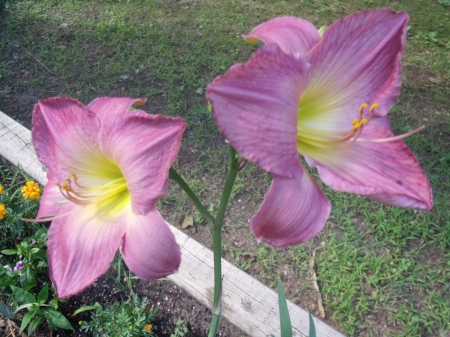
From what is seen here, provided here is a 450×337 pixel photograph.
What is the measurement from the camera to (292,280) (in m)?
2.04

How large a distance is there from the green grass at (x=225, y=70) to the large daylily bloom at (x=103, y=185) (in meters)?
1.32

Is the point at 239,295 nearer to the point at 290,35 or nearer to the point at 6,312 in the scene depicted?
the point at 6,312

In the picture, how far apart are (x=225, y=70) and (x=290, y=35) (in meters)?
2.42

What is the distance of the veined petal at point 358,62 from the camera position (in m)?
0.70

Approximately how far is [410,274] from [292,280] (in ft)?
2.15

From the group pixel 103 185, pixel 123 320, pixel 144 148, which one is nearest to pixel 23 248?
pixel 123 320

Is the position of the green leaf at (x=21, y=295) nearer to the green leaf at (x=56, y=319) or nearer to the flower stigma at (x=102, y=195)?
the green leaf at (x=56, y=319)

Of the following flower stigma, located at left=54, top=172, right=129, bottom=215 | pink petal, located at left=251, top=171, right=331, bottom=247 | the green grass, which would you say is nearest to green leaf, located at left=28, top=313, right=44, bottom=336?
the green grass

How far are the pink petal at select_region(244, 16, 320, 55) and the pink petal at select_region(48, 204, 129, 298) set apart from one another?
0.48 metres

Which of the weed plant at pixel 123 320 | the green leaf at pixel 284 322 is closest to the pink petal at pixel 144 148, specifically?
the green leaf at pixel 284 322

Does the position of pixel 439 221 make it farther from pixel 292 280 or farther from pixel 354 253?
pixel 292 280

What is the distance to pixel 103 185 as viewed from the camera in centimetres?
92

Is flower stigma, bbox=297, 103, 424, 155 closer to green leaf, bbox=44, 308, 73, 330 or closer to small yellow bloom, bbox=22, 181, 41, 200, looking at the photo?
green leaf, bbox=44, 308, 73, 330

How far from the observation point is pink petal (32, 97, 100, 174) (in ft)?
2.71
